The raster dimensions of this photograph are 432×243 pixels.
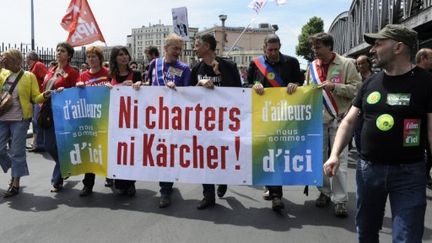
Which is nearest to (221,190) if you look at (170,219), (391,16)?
(170,219)

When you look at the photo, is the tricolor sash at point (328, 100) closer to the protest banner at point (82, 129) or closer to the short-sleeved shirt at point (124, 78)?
the short-sleeved shirt at point (124, 78)

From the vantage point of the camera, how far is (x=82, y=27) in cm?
1159

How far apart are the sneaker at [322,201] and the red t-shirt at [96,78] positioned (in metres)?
2.90

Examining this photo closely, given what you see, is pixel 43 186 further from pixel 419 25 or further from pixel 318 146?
pixel 419 25

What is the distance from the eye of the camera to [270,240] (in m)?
4.63

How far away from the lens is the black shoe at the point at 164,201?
18.8 feet

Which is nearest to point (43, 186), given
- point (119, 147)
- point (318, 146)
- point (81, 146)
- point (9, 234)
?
point (81, 146)

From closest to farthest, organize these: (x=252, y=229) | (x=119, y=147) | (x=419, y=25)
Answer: (x=252, y=229) → (x=119, y=147) → (x=419, y=25)

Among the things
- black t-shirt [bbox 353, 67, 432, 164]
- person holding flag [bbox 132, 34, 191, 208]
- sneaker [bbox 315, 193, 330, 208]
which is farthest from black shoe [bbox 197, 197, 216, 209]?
black t-shirt [bbox 353, 67, 432, 164]

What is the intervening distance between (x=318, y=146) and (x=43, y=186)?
3750mm

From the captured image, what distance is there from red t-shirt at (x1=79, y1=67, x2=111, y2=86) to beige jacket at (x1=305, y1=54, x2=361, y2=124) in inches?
107

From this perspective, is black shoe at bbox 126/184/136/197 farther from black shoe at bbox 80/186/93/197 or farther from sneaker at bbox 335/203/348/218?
sneaker at bbox 335/203/348/218

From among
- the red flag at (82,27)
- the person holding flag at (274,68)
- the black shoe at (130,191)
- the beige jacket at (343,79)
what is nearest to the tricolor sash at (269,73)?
the person holding flag at (274,68)

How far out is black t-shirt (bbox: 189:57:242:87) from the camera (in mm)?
5836
